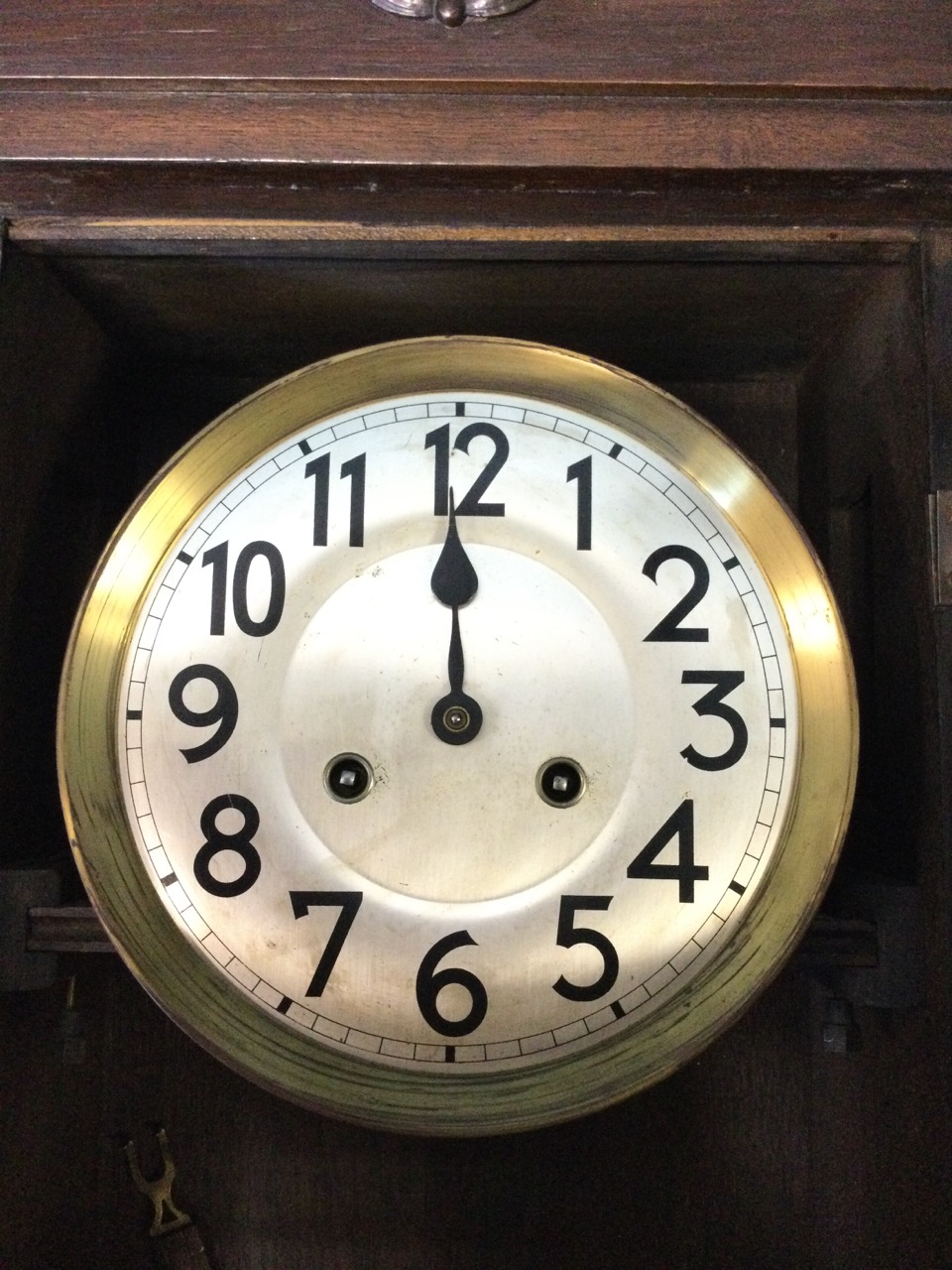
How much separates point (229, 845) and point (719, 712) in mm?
342

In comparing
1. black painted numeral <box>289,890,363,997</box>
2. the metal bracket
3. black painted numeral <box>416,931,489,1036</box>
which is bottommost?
black painted numeral <box>416,931,489,1036</box>

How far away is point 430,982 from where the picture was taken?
0.73 metres

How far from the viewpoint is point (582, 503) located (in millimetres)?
783

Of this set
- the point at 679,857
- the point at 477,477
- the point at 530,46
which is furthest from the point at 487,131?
the point at 679,857

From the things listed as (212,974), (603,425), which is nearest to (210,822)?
(212,974)

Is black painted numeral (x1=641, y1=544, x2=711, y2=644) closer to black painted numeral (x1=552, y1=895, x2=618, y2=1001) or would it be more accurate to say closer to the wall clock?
the wall clock

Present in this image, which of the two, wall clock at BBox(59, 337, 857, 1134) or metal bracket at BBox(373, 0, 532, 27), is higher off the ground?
metal bracket at BBox(373, 0, 532, 27)

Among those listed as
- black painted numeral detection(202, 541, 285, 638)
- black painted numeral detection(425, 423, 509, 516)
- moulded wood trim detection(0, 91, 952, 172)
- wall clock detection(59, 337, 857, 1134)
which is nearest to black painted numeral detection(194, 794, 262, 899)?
wall clock detection(59, 337, 857, 1134)

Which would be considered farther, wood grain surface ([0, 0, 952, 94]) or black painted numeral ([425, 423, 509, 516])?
black painted numeral ([425, 423, 509, 516])

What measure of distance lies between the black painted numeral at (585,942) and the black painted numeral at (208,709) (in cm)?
26

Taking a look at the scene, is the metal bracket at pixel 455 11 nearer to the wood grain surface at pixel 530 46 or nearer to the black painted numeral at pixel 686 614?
the wood grain surface at pixel 530 46

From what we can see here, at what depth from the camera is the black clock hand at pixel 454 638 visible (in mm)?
756

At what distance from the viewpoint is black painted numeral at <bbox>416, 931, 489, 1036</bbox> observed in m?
0.73

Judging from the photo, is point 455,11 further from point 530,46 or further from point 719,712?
point 719,712
